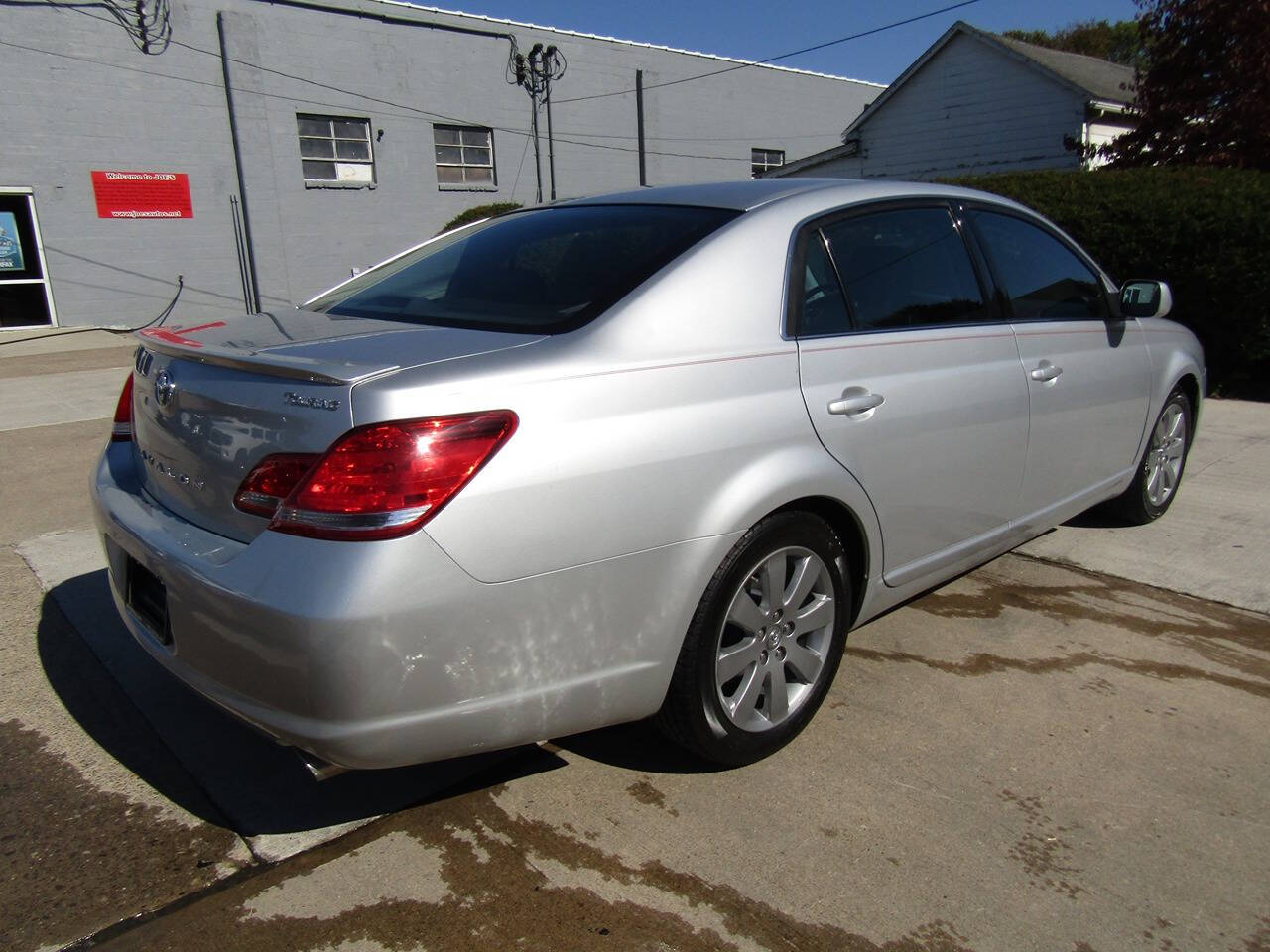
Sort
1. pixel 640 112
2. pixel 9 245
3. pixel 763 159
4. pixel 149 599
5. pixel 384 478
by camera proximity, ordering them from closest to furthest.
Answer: pixel 384 478
pixel 149 599
pixel 9 245
pixel 640 112
pixel 763 159

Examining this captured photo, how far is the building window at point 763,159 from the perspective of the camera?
28.1 m

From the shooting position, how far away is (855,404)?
291cm

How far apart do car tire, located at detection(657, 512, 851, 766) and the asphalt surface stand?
0.49ft

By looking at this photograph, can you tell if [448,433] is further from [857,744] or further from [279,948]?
[857,744]

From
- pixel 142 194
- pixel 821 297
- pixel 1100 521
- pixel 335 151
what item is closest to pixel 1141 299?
pixel 1100 521

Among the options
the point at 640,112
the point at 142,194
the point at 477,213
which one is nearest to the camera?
the point at 142,194

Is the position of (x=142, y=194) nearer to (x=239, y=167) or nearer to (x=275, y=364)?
(x=239, y=167)

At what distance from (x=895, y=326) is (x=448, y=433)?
169 centimetres

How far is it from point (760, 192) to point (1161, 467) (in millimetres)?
3077

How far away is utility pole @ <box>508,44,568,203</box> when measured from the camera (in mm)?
22312

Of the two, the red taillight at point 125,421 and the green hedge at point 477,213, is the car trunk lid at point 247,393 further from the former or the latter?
the green hedge at point 477,213

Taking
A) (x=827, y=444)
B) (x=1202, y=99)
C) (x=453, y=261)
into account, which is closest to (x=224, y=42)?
(x=1202, y=99)

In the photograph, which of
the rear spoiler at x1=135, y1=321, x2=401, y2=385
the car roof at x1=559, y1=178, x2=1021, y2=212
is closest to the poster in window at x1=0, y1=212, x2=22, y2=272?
the car roof at x1=559, y1=178, x2=1021, y2=212

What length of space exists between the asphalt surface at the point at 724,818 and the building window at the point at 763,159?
85.2 ft
